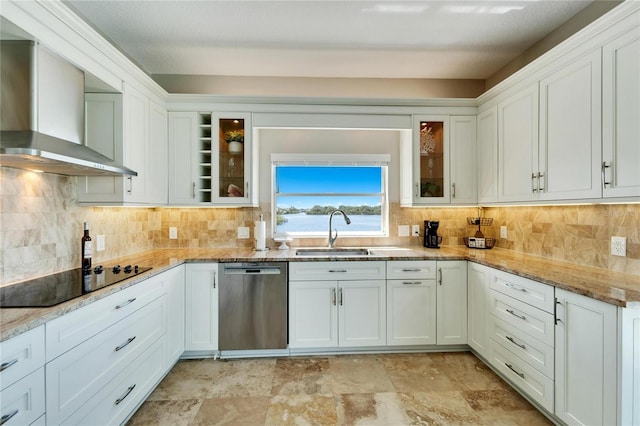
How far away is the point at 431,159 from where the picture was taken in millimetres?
2955

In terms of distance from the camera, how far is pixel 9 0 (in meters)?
1.31

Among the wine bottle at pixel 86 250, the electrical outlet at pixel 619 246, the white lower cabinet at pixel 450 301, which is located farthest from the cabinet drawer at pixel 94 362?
the electrical outlet at pixel 619 246

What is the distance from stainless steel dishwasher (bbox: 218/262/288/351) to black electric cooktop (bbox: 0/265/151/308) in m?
0.72

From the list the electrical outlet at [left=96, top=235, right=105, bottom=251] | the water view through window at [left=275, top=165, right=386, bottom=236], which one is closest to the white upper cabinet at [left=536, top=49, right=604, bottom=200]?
the water view through window at [left=275, top=165, right=386, bottom=236]

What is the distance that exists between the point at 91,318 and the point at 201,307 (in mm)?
1119

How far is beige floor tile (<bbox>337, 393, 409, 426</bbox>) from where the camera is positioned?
180 cm

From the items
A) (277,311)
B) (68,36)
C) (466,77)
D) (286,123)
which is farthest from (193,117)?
(466,77)

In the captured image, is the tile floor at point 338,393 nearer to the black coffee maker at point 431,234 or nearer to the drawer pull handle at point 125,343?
the drawer pull handle at point 125,343

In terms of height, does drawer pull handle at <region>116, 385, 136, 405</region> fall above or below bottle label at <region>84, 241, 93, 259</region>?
below

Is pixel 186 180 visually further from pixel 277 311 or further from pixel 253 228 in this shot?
pixel 277 311

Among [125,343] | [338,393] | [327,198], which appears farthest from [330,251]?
[125,343]

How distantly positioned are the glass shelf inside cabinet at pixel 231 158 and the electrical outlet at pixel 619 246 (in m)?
2.93

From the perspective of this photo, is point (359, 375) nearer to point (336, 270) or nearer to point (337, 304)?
point (337, 304)

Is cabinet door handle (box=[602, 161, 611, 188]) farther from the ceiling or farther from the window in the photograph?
the window
